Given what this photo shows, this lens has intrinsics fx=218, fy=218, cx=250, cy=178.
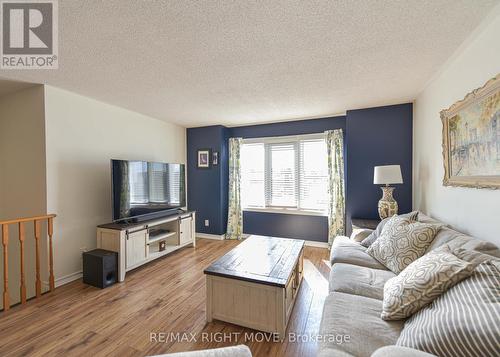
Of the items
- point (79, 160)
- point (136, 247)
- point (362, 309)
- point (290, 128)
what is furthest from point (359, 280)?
point (79, 160)

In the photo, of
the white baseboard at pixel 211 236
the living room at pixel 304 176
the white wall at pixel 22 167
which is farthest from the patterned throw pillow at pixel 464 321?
the white baseboard at pixel 211 236

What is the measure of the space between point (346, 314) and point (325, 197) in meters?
2.81

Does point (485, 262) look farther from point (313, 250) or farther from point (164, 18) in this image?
point (313, 250)

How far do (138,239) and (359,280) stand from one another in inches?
105

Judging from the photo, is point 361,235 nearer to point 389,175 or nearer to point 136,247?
point 389,175

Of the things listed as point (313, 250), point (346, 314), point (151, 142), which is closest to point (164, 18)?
point (346, 314)

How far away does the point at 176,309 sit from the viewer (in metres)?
2.12

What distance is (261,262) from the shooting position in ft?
6.86

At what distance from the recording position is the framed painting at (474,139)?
1.50 meters

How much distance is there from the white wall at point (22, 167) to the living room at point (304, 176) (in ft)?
0.08

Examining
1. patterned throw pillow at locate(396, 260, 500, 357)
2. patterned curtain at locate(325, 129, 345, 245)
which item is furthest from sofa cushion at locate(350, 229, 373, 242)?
patterned throw pillow at locate(396, 260, 500, 357)

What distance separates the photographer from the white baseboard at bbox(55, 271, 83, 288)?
8.46 feet

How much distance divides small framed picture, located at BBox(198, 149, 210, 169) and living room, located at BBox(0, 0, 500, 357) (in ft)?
2.32

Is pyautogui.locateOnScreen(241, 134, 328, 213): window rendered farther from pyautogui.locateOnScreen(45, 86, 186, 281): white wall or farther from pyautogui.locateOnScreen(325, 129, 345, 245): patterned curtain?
pyautogui.locateOnScreen(45, 86, 186, 281): white wall
